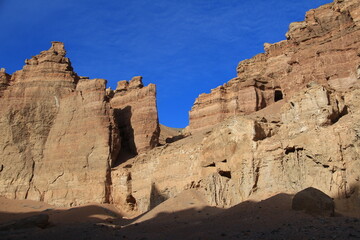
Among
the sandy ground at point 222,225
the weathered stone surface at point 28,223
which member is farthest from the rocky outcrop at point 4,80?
the weathered stone surface at point 28,223

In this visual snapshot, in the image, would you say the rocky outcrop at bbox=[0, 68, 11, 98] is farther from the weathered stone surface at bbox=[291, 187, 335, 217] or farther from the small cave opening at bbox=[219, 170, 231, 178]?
the weathered stone surface at bbox=[291, 187, 335, 217]

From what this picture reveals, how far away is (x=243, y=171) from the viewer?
2534 centimetres

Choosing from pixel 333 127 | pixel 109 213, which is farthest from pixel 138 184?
pixel 333 127

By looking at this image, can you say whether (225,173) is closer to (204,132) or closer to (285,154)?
(285,154)

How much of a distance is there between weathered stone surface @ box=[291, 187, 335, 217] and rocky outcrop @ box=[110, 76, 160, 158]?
26158mm

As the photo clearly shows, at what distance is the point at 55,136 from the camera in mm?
43562

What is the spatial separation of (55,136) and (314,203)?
32.0m

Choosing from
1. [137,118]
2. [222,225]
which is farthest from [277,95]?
[222,225]

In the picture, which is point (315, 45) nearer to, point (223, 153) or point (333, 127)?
point (223, 153)

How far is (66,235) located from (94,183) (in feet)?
55.2

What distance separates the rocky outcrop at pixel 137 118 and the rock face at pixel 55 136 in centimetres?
266

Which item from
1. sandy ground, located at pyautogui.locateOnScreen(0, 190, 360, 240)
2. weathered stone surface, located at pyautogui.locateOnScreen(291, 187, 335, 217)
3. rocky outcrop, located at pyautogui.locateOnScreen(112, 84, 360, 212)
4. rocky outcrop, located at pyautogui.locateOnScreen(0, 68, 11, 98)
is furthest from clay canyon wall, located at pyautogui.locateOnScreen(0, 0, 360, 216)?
weathered stone surface, located at pyautogui.locateOnScreen(291, 187, 335, 217)

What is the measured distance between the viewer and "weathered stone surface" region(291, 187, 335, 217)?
17922 mm

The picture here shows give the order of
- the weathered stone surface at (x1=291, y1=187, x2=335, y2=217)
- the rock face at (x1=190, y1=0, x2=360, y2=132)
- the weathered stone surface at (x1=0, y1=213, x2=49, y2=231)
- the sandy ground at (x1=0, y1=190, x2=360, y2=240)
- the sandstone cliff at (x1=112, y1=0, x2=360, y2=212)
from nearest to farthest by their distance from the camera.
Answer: the sandy ground at (x1=0, y1=190, x2=360, y2=240), the weathered stone surface at (x1=291, y1=187, x2=335, y2=217), the sandstone cliff at (x1=112, y1=0, x2=360, y2=212), the weathered stone surface at (x1=0, y1=213, x2=49, y2=231), the rock face at (x1=190, y1=0, x2=360, y2=132)
